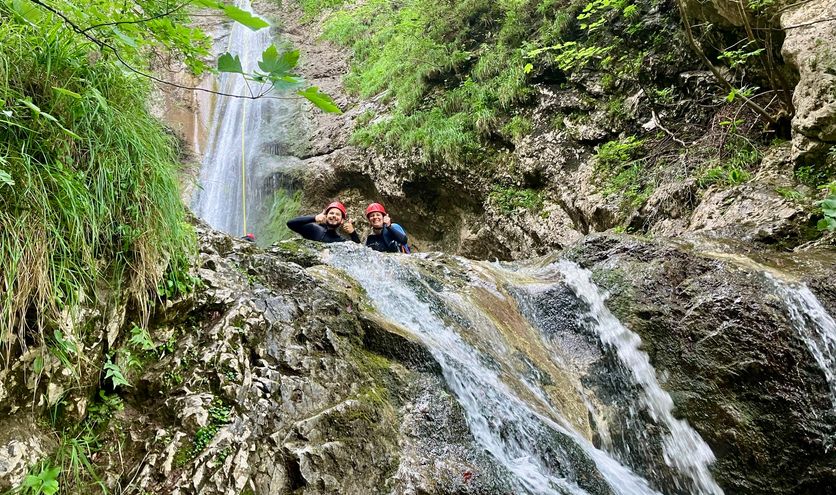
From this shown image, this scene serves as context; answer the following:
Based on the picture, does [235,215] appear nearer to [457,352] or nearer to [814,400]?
[457,352]

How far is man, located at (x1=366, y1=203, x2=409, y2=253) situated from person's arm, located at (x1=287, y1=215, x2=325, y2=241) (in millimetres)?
689

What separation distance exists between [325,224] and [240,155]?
7.91m

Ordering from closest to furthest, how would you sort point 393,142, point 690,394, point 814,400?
point 814,400 < point 690,394 < point 393,142

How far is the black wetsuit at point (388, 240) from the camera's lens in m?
6.51

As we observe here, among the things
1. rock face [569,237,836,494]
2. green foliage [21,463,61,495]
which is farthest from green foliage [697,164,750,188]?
green foliage [21,463,61,495]

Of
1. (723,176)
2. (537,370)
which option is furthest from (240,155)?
(537,370)

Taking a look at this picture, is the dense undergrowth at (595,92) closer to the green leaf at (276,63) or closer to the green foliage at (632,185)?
the green foliage at (632,185)

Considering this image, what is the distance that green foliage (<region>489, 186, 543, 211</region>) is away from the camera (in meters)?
7.97

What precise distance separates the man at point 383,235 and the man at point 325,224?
34 centimetres

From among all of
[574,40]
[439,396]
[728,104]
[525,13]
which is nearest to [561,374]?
[439,396]

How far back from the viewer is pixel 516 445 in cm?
275

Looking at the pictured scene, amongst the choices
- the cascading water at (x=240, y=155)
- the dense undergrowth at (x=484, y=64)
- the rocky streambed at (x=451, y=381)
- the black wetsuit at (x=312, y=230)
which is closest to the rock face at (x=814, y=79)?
the rocky streambed at (x=451, y=381)

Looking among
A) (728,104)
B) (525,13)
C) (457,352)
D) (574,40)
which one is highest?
(525,13)

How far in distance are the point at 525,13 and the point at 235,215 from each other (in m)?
7.95
